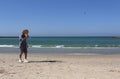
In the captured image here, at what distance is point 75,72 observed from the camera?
9891mm

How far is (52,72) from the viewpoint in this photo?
32.5 ft

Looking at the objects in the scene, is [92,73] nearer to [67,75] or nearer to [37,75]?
[67,75]

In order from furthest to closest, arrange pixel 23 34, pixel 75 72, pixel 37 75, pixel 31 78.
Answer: pixel 23 34
pixel 75 72
pixel 37 75
pixel 31 78

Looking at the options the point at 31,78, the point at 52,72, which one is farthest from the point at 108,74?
the point at 31,78

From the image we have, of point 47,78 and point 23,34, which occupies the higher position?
point 23,34

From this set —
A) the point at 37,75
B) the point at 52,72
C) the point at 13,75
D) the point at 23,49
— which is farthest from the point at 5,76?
the point at 23,49

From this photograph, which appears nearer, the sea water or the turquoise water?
the sea water

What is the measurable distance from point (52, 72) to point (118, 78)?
240 centimetres

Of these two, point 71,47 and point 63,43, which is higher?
point 71,47

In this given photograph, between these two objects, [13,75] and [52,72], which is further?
[52,72]

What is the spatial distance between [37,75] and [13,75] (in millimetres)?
790

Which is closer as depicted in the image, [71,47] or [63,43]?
[71,47]

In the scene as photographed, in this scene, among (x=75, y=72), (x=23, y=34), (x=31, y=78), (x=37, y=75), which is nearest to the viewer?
(x=31, y=78)

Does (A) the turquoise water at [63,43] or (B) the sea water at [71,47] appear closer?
(B) the sea water at [71,47]
